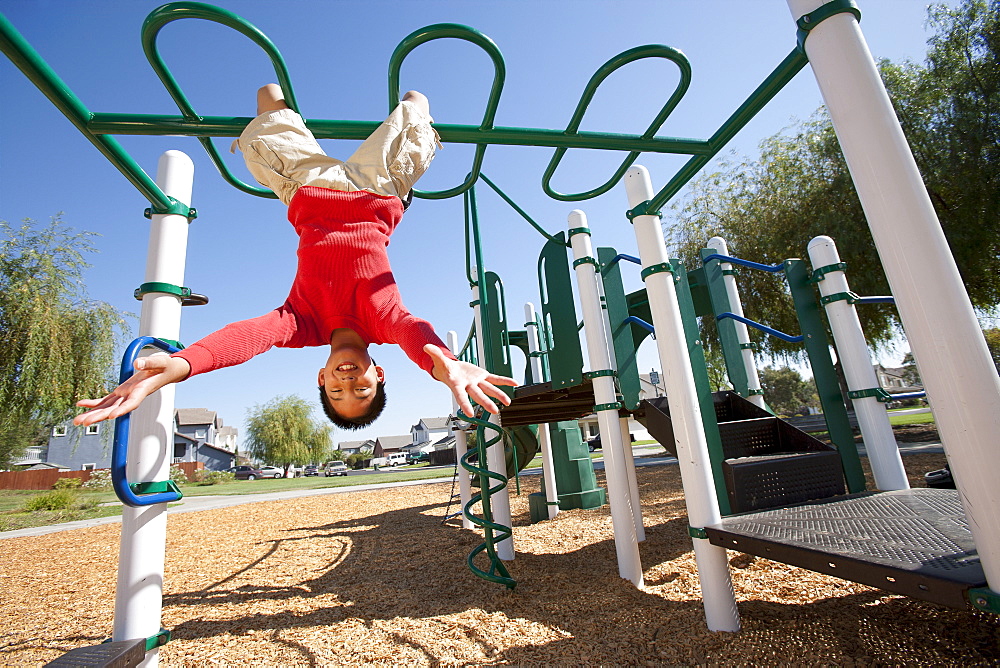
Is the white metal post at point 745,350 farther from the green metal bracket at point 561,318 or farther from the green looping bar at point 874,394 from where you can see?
the green metal bracket at point 561,318

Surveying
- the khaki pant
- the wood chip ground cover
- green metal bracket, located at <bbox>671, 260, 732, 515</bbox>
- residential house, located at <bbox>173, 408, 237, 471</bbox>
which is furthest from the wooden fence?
green metal bracket, located at <bbox>671, 260, 732, 515</bbox>

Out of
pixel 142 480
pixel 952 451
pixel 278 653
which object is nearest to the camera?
pixel 952 451

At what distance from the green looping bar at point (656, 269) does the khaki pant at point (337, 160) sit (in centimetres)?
131

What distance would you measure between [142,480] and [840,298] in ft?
14.3

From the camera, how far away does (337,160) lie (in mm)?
2510

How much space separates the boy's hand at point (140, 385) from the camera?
1.21m

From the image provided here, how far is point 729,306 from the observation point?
14.8 feet

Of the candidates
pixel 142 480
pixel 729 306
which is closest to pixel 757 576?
pixel 729 306

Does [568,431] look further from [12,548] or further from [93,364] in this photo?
[93,364]

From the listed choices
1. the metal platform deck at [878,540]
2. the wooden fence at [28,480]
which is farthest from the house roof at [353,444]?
the metal platform deck at [878,540]

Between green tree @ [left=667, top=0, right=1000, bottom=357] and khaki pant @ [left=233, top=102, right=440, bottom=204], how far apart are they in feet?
32.9

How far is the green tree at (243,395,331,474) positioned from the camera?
3462 centimetres

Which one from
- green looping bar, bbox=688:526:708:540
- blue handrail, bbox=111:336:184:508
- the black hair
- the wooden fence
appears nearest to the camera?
blue handrail, bbox=111:336:184:508

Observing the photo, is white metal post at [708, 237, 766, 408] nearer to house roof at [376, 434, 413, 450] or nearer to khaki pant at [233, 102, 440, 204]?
khaki pant at [233, 102, 440, 204]
